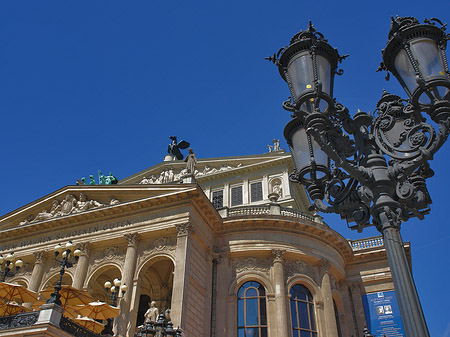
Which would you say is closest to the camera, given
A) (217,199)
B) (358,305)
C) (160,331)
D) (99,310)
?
(160,331)

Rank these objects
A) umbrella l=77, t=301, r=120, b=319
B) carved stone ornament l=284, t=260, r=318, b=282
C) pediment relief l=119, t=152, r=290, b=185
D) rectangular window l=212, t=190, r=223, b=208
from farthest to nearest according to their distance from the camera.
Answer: pediment relief l=119, t=152, r=290, b=185
rectangular window l=212, t=190, r=223, b=208
carved stone ornament l=284, t=260, r=318, b=282
umbrella l=77, t=301, r=120, b=319

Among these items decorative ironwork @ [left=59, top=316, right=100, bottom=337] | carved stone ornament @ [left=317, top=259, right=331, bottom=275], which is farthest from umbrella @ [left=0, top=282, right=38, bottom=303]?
carved stone ornament @ [left=317, top=259, right=331, bottom=275]

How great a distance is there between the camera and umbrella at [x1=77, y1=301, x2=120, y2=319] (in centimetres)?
1888

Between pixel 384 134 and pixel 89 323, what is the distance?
17587 mm

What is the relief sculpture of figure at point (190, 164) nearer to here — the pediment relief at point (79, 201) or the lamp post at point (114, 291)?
the pediment relief at point (79, 201)

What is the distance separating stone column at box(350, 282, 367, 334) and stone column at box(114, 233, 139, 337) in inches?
605

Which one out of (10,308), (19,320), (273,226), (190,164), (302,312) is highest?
(190,164)

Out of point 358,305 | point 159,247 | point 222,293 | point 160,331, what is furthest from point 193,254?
point 358,305

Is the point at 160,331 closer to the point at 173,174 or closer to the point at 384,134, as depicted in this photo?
the point at 384,134

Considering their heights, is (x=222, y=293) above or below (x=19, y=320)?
above

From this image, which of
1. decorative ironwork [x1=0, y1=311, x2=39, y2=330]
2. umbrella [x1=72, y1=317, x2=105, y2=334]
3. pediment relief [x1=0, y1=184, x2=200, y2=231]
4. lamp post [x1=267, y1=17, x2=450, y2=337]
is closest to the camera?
lamp post [x1=267, y1=17, x2=450, y2=337]

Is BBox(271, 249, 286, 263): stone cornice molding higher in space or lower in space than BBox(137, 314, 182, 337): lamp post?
higher

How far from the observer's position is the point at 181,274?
67.0ft

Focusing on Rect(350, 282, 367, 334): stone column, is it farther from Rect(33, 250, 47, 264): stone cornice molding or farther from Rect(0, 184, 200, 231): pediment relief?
Rect(33, 250, 47, 264): stone cornice molding
